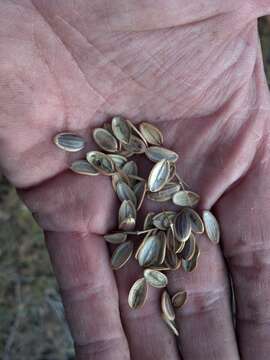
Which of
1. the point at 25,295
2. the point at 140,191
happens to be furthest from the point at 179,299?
the point at 25,295

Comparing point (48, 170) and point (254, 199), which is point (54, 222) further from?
point (254, 199)

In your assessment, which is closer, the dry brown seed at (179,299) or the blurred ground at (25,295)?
the dry brown seed at (179,299)

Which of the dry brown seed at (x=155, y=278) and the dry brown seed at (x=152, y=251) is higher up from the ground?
the dry brown seed at (x=152, y=251)

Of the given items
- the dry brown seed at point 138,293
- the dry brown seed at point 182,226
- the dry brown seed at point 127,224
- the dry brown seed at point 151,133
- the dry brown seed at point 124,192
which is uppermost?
the dry brown seed at point 151,133

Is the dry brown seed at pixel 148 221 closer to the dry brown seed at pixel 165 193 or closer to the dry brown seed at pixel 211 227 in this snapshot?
the dry brown seed at pixel 165 193

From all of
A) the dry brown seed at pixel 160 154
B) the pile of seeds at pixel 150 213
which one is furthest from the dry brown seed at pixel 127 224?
the dry brown seed at pixel 160 154

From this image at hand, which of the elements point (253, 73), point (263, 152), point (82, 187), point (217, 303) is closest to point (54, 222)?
point (82, 187)

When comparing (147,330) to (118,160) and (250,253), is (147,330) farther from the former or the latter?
(118,160)
